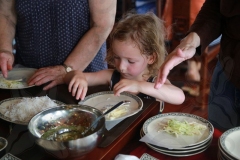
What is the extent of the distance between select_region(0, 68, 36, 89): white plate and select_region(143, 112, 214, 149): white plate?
0.70 m

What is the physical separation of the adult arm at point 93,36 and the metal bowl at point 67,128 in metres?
0.56

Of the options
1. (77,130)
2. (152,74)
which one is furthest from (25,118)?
(152,74)

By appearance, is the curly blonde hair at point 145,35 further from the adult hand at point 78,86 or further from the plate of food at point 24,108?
the plate of food at point 24,108

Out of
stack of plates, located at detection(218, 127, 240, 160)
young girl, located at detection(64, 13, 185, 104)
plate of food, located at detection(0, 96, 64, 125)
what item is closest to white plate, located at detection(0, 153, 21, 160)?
plate of food, located at detection(0, 96, 64, 125)

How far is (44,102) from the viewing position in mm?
1271

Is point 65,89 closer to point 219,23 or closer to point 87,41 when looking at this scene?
point 87,41

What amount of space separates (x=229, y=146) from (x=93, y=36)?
3.29ft

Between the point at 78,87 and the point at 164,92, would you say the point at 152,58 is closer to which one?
the point at 164,92

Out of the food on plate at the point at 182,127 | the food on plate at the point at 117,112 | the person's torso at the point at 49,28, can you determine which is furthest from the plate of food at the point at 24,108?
the person's torso at the point at 49,28

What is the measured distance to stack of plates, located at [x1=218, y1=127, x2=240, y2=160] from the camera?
0.96 m

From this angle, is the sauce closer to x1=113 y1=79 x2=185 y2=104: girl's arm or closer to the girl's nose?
x1=113 y1=79 x2=185 y2=104: girl's arm

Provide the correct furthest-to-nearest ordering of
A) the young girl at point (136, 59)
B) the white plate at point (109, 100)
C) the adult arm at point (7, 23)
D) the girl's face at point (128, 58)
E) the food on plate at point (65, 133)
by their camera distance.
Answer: the adult arm at point (7, 23)
the girl's face at point (128, 58)
the young girl at point (136, 59)
the white plate at point (109, 100)
the food on plate at point (65, 133)

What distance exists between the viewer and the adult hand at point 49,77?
1.55 m

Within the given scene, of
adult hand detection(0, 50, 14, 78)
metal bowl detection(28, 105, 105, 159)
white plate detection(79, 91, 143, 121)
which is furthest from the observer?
adult hand detection(0, 50, 14, 78)
